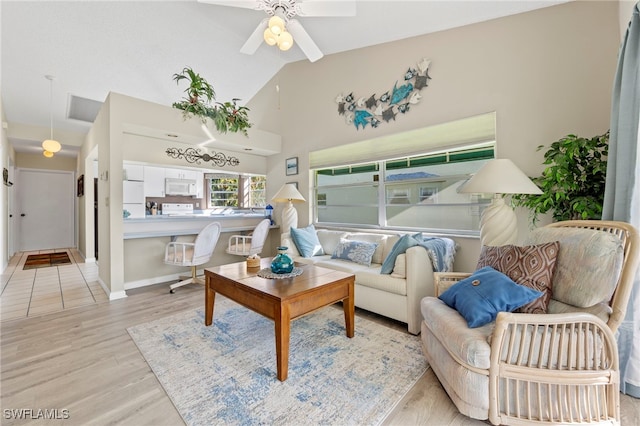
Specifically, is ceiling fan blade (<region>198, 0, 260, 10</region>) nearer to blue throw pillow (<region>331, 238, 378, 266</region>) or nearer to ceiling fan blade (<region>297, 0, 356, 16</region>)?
ceiling fan blade (<region>297, 0, 356, 16</region>)

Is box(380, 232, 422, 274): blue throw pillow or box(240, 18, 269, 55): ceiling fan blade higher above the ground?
box(240, 18, 269, 55): ceiling fan blade

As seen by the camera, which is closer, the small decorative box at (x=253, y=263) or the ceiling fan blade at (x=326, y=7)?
the ceiling fan blade at (x=326, y=7)

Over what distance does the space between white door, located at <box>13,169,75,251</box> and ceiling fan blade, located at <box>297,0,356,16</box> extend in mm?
8054

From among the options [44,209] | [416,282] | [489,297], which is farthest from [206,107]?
[44,209]

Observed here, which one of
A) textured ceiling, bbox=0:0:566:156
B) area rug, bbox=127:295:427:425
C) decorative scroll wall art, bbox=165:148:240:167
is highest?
textured ceiling, bbox=0:0:566:156

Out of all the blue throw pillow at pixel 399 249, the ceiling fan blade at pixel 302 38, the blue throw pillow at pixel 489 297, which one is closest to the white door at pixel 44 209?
the ceiling fan blade at pixel 302 38

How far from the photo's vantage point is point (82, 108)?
4.64 m

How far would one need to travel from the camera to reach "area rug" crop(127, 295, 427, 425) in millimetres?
1522

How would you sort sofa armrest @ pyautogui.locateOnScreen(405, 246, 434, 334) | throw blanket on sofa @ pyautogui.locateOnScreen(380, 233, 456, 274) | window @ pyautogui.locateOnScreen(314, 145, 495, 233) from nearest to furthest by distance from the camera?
1. sofa armrest @ pyautogui.locateOnScreen(405, 246, 434, 334)
2. throw blanket on sofa @ pyautogui.locateOnScreen(380, 233, 456, 274)
3. window @ pyautogui.locateOnScreen(314, 145, 495, 233)

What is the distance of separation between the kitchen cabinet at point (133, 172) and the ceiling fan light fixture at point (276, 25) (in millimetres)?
4173

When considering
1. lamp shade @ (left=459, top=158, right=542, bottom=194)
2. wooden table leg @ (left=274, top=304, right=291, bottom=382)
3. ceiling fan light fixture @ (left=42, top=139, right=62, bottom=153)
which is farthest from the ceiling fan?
ceiling fan light fixture @ (left=42, top=139, right=62, bottom=153)

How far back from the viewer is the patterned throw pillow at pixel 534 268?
1639 mm

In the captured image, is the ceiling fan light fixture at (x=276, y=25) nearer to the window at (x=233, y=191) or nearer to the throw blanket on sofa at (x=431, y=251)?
the throw blanket on sofa at (x=431, y=251)

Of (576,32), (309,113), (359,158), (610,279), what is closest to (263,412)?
(610,279)
